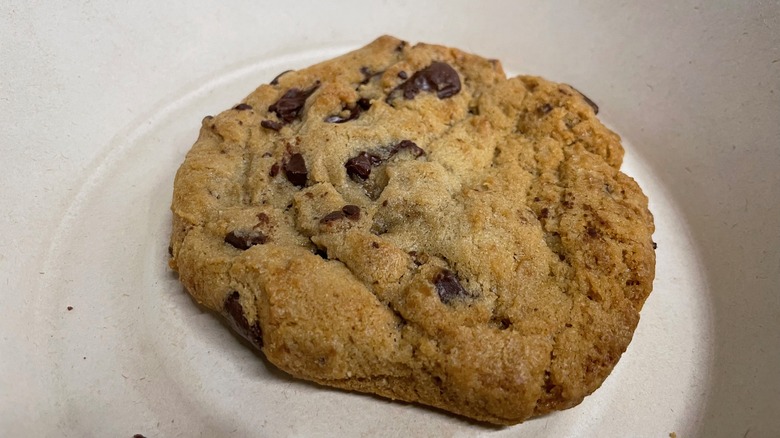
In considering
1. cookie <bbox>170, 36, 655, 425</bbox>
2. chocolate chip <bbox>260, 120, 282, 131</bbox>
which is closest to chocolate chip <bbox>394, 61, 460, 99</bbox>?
cookie <bbox>170, 36, 655, 425</bbox>

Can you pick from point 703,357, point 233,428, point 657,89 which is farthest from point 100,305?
point 657,89

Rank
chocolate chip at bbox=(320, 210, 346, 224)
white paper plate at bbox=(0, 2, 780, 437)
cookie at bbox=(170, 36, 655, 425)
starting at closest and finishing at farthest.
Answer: cookie at bbox=(170, 36, 655, 425) → chocolate chip at bbox=(320, 210, 346, 224) → white paper plate at bbox=(0, 2, 780, 437)

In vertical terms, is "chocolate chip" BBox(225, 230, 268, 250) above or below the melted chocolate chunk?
below

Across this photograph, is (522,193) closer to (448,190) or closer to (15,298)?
(448,190)

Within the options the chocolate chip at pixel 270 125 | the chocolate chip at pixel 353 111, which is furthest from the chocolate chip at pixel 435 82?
the chocolate chip at pixel 270 125

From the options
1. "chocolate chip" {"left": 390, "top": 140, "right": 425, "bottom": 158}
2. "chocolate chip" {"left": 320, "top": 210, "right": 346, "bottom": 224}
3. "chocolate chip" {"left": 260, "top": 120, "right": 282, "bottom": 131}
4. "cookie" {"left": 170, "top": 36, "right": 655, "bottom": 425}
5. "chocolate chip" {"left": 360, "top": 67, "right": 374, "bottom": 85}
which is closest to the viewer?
"cookie" {"left": 170, "top": 36, "right": 655, "bottom": 425}

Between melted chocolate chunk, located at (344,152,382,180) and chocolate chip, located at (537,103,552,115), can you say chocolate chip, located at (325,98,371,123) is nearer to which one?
melted chocolate chunk, located at (344,152,382,180)

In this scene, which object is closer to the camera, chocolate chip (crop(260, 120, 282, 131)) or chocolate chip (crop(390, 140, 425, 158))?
chocolate chip (crop(390, 140, 425, 158))

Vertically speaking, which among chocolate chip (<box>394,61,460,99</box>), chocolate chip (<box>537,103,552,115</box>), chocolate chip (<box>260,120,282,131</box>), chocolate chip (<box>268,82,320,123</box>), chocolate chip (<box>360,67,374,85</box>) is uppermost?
chocolate chip (<box>394,61,460,99</box>)
